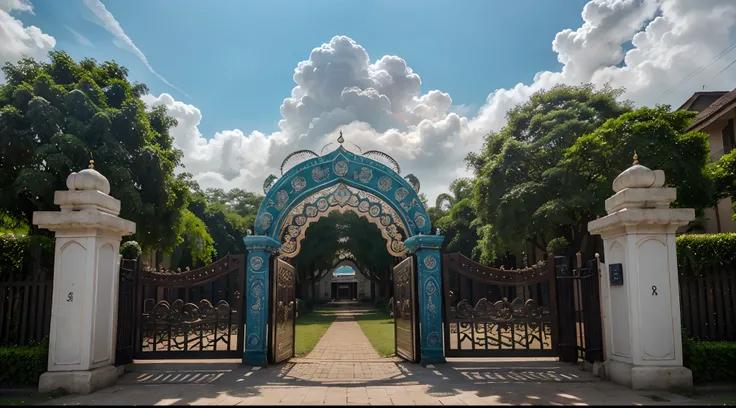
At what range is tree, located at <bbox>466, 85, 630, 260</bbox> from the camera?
53.3 feet

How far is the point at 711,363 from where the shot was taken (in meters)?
6.69

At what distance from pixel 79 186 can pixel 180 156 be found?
30.1 ft

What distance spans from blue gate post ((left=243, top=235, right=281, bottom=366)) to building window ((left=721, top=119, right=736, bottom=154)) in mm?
16795

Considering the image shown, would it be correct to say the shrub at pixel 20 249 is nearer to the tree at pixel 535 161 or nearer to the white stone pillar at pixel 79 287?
the white stone pillar at pixel 79 287

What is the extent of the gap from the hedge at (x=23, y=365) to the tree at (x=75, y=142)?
5620 millimetres

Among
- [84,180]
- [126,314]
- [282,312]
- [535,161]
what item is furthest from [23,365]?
[535,161]

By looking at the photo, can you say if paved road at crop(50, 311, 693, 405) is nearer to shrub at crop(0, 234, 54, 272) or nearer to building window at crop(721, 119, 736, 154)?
shrub at crop(0, 234, 54, 272)

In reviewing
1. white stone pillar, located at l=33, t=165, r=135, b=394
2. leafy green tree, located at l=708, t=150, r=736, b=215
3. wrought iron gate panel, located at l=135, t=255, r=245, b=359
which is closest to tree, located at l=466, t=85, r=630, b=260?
leafy green tree, located at l=708, t=150, r=736, b=215

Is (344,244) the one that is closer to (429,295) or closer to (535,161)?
(535,161)

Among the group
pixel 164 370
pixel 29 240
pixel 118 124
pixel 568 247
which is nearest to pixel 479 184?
pixel 568 247

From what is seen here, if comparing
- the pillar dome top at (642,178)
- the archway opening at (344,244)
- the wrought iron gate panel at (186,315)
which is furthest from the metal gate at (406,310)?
the archway opening at (344,244)

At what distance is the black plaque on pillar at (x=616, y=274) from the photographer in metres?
7.01

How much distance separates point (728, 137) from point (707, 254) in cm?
1388

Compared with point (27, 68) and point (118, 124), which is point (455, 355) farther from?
point (27, 68)
